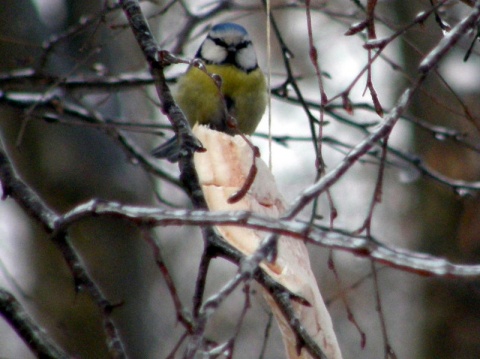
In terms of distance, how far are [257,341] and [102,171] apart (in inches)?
120

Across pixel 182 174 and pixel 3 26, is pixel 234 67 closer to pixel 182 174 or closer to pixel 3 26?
pixel 182 174

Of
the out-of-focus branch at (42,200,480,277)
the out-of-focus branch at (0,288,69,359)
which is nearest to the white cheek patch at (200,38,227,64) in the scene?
the out-of-focus branch at (0,288,69,359)

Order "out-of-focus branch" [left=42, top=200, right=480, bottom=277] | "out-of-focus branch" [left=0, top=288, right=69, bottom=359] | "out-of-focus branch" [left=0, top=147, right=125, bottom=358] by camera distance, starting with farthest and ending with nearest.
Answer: "out-of-focus branch" [left=0, top=288, right=69, bottom=359] → "out-of-focus branch" [left=0, top=147, right=125, bottom=358] → "out-of-focus branch" [left=42, top=200, right=480, bottom=277]

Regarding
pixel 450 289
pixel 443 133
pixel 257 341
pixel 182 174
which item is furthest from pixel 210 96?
pixel 257 341

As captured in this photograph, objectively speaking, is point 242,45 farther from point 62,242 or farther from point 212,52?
point 62,242

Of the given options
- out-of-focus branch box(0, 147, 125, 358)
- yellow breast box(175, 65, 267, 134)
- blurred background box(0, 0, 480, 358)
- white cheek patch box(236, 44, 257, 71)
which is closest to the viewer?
out-of-focus branch box(0, 147, 125, 358)

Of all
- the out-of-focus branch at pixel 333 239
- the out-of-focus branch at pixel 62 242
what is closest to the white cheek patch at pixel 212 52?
the out-of-focus branch at pixel 62 242

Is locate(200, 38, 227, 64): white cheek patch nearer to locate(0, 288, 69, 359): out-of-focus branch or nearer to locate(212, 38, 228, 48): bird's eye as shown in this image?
locate(212, 38, 228, 48): bird's eye

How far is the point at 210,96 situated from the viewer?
3088mm

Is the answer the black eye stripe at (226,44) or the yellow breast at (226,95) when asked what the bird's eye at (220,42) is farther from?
the yellow breast at (226,95)

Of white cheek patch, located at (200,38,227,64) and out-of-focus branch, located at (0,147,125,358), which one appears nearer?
out-of-focus branch, located at (0,147,125,358)

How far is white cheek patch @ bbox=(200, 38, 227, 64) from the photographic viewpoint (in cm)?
336

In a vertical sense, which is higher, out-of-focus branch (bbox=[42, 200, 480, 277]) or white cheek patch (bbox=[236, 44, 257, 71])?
white cheek patch (bbox=[236, 44, 257, 71])

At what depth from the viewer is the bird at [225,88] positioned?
10.1ft
